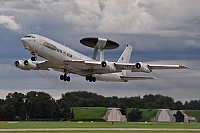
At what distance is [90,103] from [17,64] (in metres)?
58.8

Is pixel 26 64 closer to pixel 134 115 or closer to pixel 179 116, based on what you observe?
pixel 134 115

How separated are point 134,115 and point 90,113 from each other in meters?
12.0

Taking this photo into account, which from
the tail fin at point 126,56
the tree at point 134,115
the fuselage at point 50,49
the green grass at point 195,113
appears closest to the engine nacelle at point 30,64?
the fuselage at point 50,49

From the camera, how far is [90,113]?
6708 inches

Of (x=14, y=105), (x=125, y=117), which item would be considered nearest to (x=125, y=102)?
(x=125, y=117)

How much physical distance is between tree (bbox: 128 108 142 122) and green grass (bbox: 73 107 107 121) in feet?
23.4

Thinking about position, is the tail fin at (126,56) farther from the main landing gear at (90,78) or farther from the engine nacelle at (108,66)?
the engine nacelle at (108,66)

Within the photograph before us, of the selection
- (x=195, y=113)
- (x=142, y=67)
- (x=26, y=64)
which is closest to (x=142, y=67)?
(x=142, y=67)

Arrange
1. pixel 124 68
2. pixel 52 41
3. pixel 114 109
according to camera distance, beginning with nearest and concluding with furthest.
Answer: pixel 52 41, pixel 124 68, pixel 114 109

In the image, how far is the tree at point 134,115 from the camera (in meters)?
167

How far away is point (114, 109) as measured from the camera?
16662 cm

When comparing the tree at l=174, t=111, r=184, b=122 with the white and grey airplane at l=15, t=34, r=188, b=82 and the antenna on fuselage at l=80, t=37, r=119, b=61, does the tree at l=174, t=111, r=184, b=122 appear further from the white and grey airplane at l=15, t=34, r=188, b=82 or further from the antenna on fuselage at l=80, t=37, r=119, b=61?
the antenna on fuselage at l=80, t=37, r=119, b=61

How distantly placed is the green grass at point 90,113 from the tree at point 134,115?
7.15 m

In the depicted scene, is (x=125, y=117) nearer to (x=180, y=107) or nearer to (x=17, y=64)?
(x=180, y=107)
